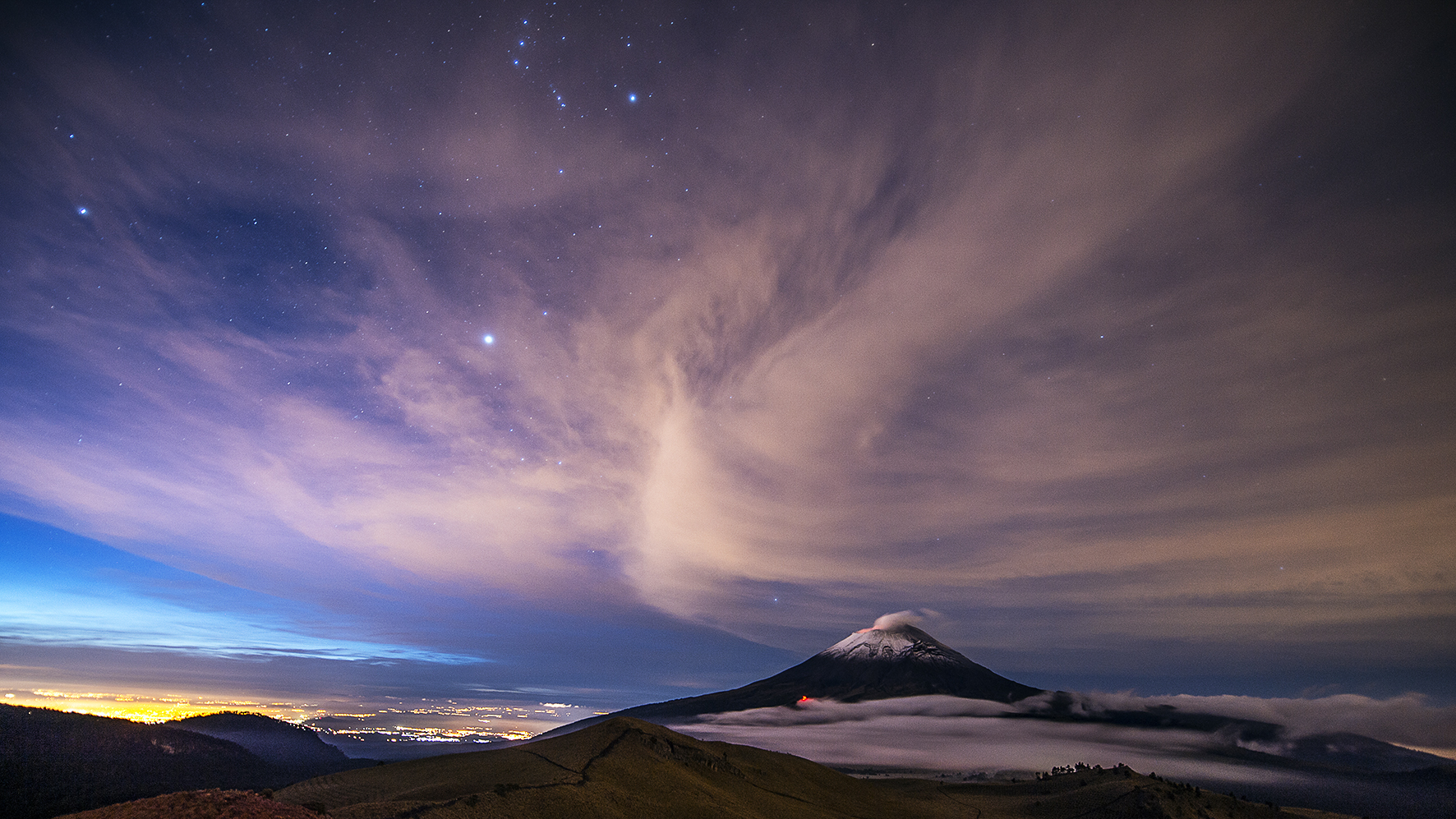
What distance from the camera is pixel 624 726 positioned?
7738cm

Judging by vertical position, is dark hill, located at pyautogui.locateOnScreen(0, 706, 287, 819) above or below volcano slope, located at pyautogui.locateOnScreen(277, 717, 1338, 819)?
below

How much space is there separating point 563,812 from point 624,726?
26689 mm

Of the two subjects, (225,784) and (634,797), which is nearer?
(634,797)

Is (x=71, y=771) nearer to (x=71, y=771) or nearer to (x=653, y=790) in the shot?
(x=71, y=771)

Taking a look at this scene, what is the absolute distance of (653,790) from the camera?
203 feet

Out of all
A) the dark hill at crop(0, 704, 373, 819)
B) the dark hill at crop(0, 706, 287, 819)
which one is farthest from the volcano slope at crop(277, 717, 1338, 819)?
the dark hill at crop(0, 706, 287, 819)

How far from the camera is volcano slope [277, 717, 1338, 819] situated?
52469 millimetres

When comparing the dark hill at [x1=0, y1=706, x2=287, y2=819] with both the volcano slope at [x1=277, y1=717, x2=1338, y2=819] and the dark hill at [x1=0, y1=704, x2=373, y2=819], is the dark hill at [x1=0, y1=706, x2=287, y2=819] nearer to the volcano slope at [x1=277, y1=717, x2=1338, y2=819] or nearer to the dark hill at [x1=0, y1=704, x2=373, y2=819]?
the dark hill at [x1=0, y1=704, x2=373, y2=819]

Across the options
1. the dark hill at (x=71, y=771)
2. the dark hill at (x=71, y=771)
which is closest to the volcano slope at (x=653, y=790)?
the dark hill at (x=71, y=771)

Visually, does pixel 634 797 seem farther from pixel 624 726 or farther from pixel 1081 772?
pixel 1081 772

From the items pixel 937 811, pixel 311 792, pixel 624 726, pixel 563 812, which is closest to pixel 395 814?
pixel 563 812

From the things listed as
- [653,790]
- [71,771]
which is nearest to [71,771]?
[71,771]

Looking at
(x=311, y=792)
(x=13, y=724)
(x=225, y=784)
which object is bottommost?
(x=225, y=784)

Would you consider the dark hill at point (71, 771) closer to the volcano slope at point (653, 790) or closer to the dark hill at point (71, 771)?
the dark hill at point (71, 771)
